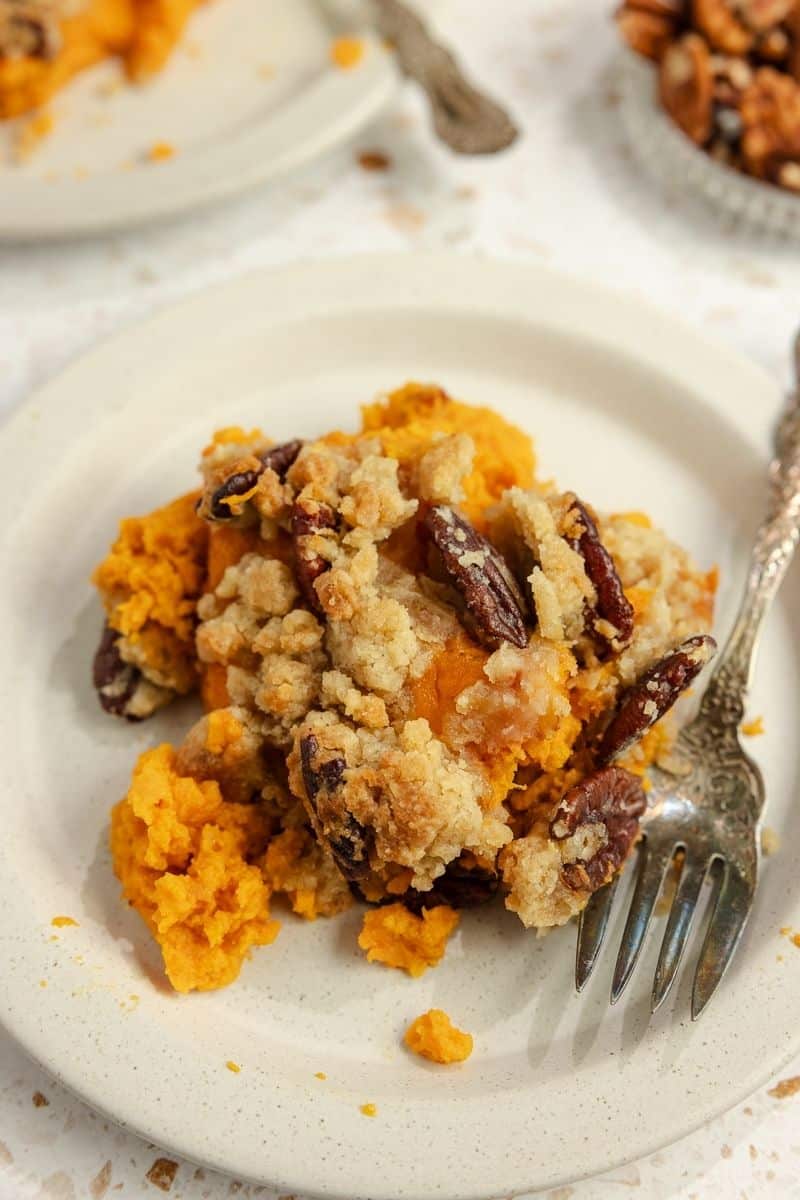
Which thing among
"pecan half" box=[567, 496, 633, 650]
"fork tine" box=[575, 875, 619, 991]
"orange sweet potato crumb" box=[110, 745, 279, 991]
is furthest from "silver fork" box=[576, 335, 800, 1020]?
"orange sweet potato crumb" box=[110, 745, 279, 991]

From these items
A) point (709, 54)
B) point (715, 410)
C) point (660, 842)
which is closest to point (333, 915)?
point (660, 842)

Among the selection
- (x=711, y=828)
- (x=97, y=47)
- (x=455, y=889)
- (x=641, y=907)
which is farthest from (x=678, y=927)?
(x=97, y=47)

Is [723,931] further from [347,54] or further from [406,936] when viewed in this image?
[347,54]

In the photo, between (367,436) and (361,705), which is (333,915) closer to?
(361,705)

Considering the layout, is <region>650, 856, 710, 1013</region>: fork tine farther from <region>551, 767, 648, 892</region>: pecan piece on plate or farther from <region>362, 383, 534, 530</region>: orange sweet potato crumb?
<region>362, 383, 534, 530</region>: orange sweet potato crumb

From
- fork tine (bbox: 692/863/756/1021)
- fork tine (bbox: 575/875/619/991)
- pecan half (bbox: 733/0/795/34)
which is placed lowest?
fork tine (bbox: 575/875/619/991)

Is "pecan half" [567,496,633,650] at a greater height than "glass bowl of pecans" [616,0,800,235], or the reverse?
"glass bowl of pecans" [616,0,800,235]
